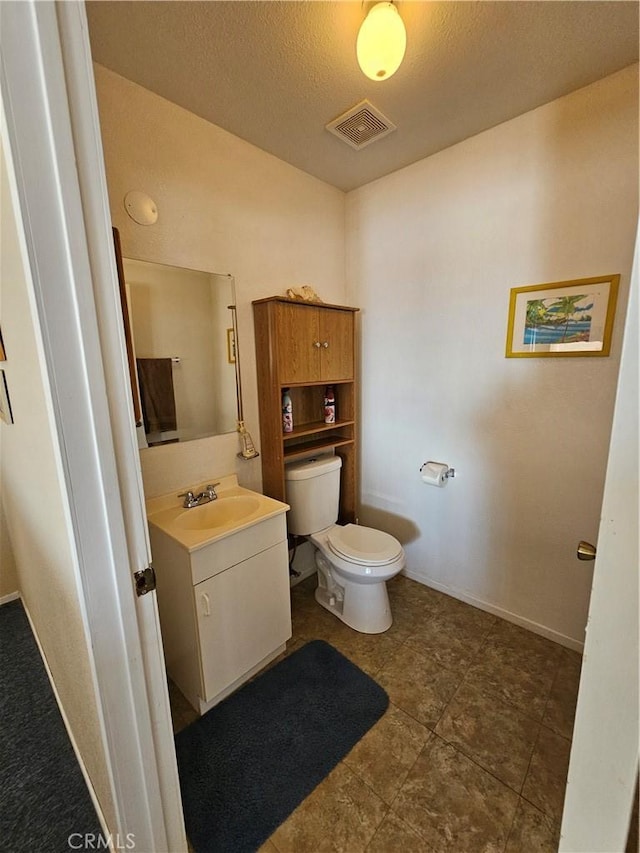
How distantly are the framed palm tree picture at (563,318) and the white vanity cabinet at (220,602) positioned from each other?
1410 millimetres

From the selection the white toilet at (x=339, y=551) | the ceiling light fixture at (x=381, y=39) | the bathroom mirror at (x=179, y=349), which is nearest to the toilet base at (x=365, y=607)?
the white toilet at (x=339, y=551)

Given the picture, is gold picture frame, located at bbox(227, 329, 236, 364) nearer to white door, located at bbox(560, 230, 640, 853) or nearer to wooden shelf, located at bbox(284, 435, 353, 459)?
wooden shelf, located at bbox(284, 435, 353, 459)

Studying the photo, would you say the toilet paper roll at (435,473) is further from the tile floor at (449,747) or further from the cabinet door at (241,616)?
the cabinet door at (241,616)

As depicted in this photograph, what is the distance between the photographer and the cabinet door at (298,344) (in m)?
1.80

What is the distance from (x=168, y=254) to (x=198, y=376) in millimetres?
546

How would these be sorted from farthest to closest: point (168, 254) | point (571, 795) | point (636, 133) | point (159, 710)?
point (168, 254) < point (636, 133) < point (159, 710) < point (571, 795)

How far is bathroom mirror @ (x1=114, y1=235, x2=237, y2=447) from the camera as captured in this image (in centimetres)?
148

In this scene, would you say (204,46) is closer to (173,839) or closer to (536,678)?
(173,839)

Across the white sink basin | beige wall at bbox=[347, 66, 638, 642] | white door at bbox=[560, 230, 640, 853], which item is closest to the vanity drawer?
the white sink basin

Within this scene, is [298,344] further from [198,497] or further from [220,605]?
[220,605]

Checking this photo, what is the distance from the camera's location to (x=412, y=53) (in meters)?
1.24

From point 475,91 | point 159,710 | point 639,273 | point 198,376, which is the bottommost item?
point 159,710

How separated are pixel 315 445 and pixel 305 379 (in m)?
0.44

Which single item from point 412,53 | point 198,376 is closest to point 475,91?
point 412,53
